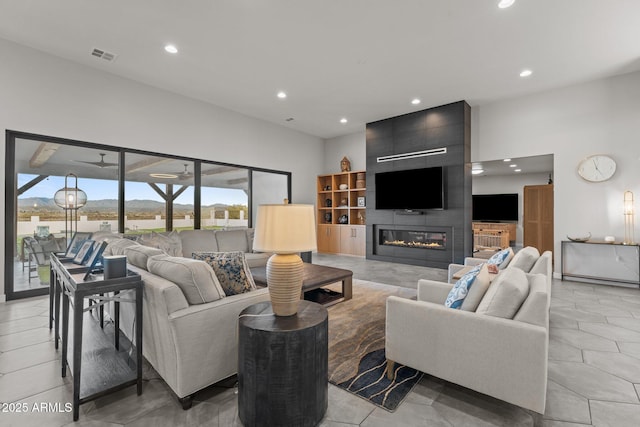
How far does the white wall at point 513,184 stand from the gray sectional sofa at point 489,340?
27.9ft

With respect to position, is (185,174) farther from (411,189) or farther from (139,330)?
(411,189)

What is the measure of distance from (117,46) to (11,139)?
5.95ft

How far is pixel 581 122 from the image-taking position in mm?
4844

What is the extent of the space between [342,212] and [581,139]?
17.1 ft

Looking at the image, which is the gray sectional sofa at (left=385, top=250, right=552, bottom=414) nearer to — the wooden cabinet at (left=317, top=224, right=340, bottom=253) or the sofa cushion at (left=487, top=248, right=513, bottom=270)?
the sofa cushion at (left=487, top=248, right=513, bottom=270)

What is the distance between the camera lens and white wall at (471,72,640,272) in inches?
178

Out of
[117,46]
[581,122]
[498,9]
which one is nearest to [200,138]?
[117,46]

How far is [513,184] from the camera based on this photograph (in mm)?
9078

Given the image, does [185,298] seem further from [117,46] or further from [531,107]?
[531,107]

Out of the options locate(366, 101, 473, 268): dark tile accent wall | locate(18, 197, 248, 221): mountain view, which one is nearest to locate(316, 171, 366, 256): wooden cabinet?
locate(366, 101, 473, 268): dark tile accent wall

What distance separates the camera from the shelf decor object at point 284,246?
1.64 meters

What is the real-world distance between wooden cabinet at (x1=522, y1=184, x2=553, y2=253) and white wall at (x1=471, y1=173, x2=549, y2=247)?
9.31ft

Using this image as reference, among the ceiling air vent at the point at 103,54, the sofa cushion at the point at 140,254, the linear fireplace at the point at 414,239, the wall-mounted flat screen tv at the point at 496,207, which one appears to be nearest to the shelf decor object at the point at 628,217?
the linear fireplace at the point at 414,239

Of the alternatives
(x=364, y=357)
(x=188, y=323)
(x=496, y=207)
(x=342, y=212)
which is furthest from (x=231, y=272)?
(x=496, y=207)
